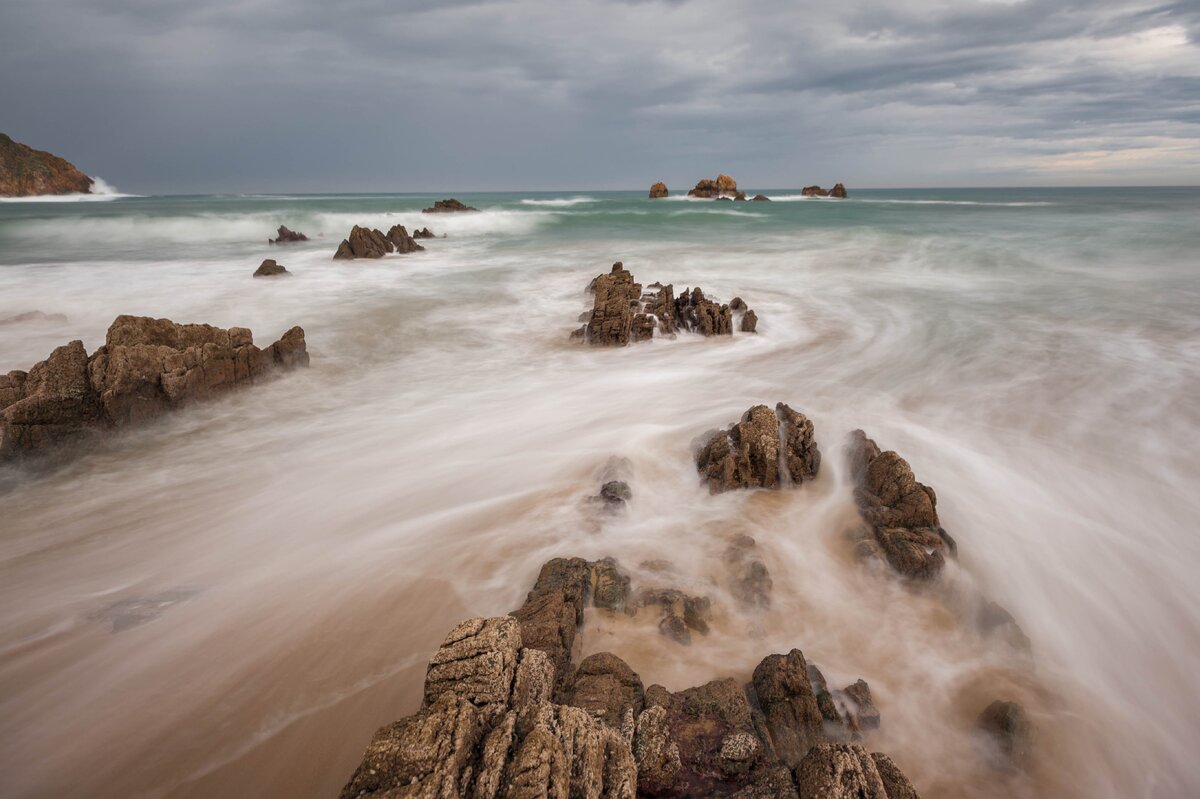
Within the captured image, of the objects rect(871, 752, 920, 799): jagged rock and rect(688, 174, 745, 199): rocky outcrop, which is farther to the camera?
rect(688, 174, 745, 199): rocky outcrop

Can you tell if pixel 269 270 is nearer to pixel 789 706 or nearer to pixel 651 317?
pixel 651 317

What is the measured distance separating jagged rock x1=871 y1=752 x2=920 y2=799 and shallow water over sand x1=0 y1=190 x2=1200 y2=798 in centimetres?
96

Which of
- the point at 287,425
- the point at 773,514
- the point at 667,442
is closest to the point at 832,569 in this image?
the point at 773,514

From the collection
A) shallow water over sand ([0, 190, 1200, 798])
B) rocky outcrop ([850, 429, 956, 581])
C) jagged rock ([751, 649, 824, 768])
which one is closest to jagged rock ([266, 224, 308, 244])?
shallow water over sand ([0, 190, 1200, 798])

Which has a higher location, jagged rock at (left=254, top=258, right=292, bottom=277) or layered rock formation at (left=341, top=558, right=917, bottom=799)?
jagged rock at (left=254, top=258, right=292, bottom=277)

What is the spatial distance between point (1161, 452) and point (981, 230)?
1234 inches

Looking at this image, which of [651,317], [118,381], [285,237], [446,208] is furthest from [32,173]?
[651,317]

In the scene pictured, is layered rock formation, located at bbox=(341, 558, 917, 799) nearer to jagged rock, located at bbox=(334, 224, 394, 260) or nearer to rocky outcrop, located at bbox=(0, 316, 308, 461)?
rocky outcrop, located at bbox=(0, 316, 308, 461)

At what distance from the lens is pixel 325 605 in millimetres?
4664

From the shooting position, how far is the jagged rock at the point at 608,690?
10.6 ft

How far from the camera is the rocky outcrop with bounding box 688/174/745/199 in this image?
10050 cm

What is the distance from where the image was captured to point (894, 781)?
268 cm

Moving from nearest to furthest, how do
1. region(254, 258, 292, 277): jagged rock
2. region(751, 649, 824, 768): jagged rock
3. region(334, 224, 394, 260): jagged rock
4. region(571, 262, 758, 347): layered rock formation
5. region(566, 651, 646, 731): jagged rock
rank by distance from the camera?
region(566, 651, 646, 731): jagged rock < region(751, 649, 824, 768): jagged rock < region(571, 262, 758, 347): layered rock formation < region(254, 258, 292, 277): jagged rock < region(334, 224, 394, 260): jagged rock

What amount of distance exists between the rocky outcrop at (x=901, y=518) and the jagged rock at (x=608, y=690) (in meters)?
2.78
